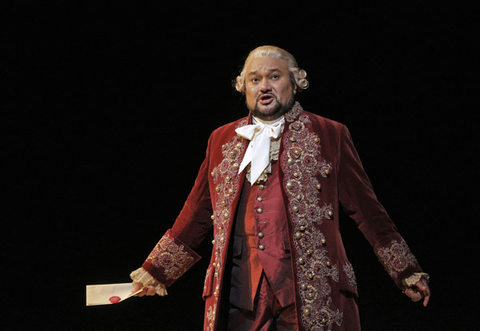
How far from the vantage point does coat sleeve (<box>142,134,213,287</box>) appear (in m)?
Result: 2.34

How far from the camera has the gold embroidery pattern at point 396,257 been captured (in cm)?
209

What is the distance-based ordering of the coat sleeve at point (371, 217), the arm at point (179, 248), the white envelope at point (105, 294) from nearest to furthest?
the coat sleeve at point (371, 217) < the white envelope at point (105, 294) < the arm at point (179, 248)

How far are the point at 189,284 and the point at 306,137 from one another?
1455 mm

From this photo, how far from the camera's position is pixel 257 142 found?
2240 mm

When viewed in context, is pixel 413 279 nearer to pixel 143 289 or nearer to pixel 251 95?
pixel 251 95

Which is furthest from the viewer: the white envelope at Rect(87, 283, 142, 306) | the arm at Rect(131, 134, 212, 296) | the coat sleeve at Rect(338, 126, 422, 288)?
the arm at Rect(131, 134, 212, 296)

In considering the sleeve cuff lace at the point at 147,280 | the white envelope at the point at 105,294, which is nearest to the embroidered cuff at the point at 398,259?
the sleeve cuff lace at the point at 147,280

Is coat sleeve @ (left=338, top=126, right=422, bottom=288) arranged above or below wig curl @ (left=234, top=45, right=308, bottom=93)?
below

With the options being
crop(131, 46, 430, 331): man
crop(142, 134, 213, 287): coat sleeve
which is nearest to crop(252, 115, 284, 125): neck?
crop(131, 46, 430, 331): man

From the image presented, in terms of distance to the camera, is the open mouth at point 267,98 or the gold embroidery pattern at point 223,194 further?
the open mouth at point 267,98

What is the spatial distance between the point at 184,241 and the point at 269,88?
69cm

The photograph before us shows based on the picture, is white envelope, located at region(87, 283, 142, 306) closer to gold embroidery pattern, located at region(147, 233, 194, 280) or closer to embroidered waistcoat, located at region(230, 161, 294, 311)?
gold embroidery pattern, located at region(147, 233, 194, 280)

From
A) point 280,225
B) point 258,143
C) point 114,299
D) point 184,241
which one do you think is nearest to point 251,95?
point 258,143

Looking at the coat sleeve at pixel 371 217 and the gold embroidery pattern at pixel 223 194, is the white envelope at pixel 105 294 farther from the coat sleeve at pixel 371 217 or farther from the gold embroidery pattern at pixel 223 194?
the coat sleeve at pixel 371 217
